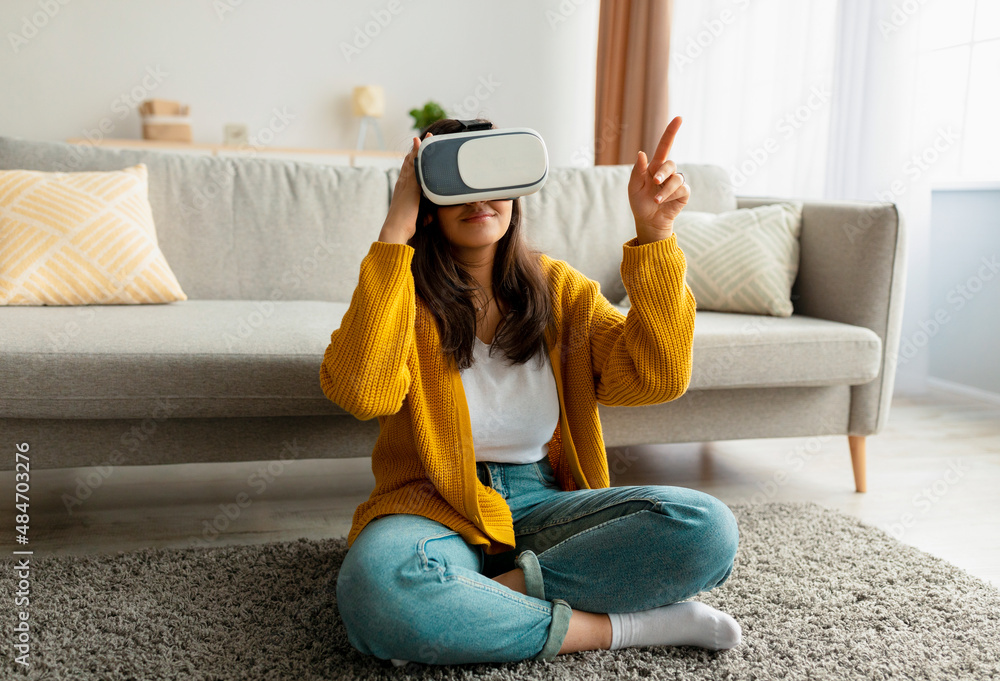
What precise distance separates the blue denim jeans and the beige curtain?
2566mm

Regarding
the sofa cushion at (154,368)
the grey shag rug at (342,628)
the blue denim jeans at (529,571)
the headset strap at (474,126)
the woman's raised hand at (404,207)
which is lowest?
the grey shag rug at (342,628)

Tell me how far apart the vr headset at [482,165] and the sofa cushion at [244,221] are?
1040 millimetres

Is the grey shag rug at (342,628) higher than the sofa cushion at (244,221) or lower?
lower

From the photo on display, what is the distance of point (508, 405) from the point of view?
1162 millimetres

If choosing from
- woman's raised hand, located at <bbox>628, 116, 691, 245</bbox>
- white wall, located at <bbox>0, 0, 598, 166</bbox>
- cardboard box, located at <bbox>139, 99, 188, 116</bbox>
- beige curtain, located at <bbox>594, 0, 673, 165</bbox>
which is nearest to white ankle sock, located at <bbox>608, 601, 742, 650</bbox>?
woman's raised hand, located at <bbox>628, 116, 691, 245</bbox>

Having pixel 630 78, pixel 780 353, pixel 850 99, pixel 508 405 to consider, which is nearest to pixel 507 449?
pixel 508 405

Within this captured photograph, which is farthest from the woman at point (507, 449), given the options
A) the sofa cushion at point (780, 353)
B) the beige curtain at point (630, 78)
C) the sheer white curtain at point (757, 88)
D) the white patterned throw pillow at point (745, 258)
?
the beige curtain at point (630, 78)

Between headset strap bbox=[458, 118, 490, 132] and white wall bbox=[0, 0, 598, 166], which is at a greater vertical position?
white wall bbox=[0, 0, 598, 166]

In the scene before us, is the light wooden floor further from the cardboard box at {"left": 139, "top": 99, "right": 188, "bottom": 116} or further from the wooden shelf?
the cardboard box at {"left": 139, "top": 99, "right": 188, "bottom": 116}

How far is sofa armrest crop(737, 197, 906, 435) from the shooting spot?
1.86 m

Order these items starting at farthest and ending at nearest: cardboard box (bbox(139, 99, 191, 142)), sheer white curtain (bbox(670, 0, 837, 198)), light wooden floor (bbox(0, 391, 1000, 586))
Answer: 1. cardboard box (bbox(139, 99, 191, 142))
2. sheer white curtain (bbox(670, 0, 837, 198))
3. light wooden floor (bbox(0, 391, 1000, 586))

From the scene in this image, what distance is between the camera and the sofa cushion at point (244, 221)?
1.96m

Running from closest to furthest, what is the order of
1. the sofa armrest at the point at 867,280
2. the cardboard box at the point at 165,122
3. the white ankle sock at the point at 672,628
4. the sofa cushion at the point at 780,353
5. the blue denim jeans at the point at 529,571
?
1. the blue denim jeans at the point at 529,571
2. the white ankle sock at the point at 672,628
3. the sofa cushion at the point at 780,353
4. the sofa armrest at the point at 867,280
5. the cardboard box at the point at 165,122

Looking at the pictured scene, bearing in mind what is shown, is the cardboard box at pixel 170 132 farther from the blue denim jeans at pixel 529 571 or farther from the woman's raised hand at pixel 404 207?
the blue denim jeans at pixel 529 571
